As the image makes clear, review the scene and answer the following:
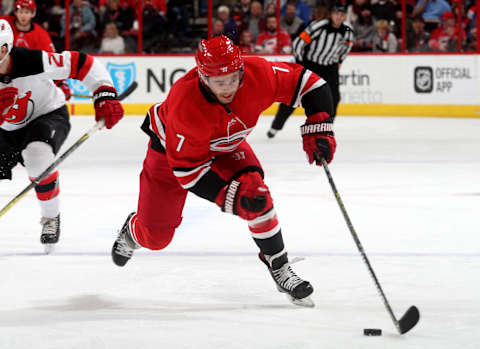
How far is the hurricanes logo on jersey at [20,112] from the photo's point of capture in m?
3.37

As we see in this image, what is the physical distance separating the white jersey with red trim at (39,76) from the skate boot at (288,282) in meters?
1.16

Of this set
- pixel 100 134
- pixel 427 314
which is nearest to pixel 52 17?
pixel 100 134

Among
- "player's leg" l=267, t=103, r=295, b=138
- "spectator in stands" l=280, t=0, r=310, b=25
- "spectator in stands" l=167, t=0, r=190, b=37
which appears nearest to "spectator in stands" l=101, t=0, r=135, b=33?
"spectator in stands" l=167, t=0, r=190, b=37

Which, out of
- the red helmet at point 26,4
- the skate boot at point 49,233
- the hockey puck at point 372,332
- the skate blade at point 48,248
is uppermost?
the red helmet at point 26,4

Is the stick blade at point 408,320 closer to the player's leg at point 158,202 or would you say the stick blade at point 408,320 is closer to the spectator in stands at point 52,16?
the player's leg at point 158,202

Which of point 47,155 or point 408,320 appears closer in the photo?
point 408,320

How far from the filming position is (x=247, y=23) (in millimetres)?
10133

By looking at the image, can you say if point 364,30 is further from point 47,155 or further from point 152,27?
point 47,155

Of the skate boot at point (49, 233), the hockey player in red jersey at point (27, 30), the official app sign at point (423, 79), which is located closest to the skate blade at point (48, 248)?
the skate boot at point (49, 233)

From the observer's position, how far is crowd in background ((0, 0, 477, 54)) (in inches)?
377

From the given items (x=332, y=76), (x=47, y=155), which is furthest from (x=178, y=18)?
(x=47, y=155)

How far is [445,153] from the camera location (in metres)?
6.58

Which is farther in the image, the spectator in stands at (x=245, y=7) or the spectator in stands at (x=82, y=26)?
the spectator in stands at (x=82, y=26)

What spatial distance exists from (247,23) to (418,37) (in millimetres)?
2130
